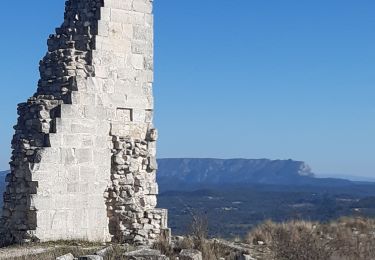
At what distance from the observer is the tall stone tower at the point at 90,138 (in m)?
13.1

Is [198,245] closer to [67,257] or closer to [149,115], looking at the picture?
[67,257]

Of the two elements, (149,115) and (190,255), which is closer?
(190,255)

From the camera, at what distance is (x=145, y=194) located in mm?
14602

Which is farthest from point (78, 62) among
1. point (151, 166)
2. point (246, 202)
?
point (246, 202)

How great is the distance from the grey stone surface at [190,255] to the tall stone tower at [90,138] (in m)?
2.44

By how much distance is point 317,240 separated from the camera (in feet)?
46.5

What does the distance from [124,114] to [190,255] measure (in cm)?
399

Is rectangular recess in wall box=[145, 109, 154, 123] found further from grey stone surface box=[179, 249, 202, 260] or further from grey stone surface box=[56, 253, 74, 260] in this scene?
grey stone surface box=[56, 253, 74, 260]

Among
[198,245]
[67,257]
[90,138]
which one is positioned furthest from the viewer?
[90,138]

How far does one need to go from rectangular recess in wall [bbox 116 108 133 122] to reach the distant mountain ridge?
14534cm

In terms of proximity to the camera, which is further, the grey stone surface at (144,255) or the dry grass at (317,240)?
the dry grass at (317,240)

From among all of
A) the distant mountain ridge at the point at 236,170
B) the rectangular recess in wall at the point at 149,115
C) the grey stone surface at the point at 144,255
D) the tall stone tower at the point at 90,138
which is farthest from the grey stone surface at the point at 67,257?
the distant mountain ridge at the point at 236,170

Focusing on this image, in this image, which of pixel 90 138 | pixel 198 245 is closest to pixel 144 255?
pixel 198 245

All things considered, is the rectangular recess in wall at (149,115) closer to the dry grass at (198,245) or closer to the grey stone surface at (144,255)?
the dry grass at (198,245)
